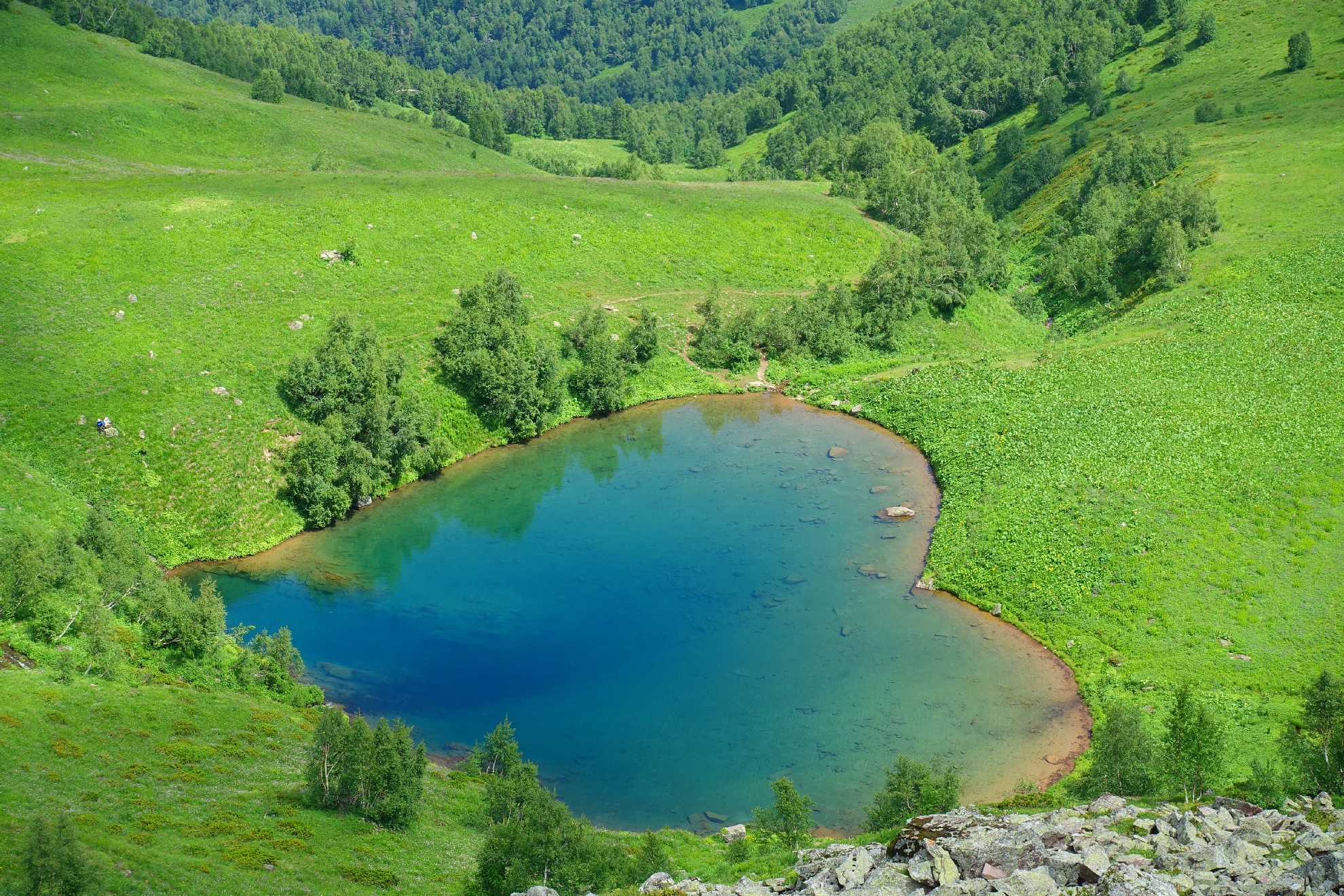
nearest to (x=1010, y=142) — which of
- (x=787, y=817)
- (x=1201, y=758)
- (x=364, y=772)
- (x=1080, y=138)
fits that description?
(x=1080, y=138)

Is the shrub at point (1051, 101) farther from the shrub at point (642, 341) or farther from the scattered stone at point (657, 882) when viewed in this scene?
the scattered stone at point (657, 882)

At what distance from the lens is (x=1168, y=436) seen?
6125cm

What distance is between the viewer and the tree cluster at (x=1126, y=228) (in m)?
89.8

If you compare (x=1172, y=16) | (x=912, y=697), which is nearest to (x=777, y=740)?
(x=912, y=697)

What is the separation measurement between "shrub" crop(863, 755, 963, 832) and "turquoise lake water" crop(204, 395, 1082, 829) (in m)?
3.20

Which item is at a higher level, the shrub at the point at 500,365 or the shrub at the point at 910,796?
the shrub at the point at 500,365

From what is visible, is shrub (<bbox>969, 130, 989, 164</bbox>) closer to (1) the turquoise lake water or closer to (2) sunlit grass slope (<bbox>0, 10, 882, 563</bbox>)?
(2) sunlit grass slope (<bbox>0, 10, 882, 563</bbox>)

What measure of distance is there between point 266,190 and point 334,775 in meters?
72.7

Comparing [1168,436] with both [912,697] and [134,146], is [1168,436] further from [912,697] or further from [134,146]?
[134,146]

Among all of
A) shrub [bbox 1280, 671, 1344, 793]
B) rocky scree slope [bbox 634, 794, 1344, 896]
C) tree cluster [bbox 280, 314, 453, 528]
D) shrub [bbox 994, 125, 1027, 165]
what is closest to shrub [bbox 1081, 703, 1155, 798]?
rocky scree slope [bbox 634, 794, 1344, 896]

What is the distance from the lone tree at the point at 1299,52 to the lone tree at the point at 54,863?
167215 millimetres

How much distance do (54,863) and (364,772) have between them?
11.5 metres

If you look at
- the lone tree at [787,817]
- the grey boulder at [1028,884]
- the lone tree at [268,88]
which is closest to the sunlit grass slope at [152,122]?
the lone tree at [268,88]

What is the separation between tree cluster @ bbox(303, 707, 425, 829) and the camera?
34.9 metres
